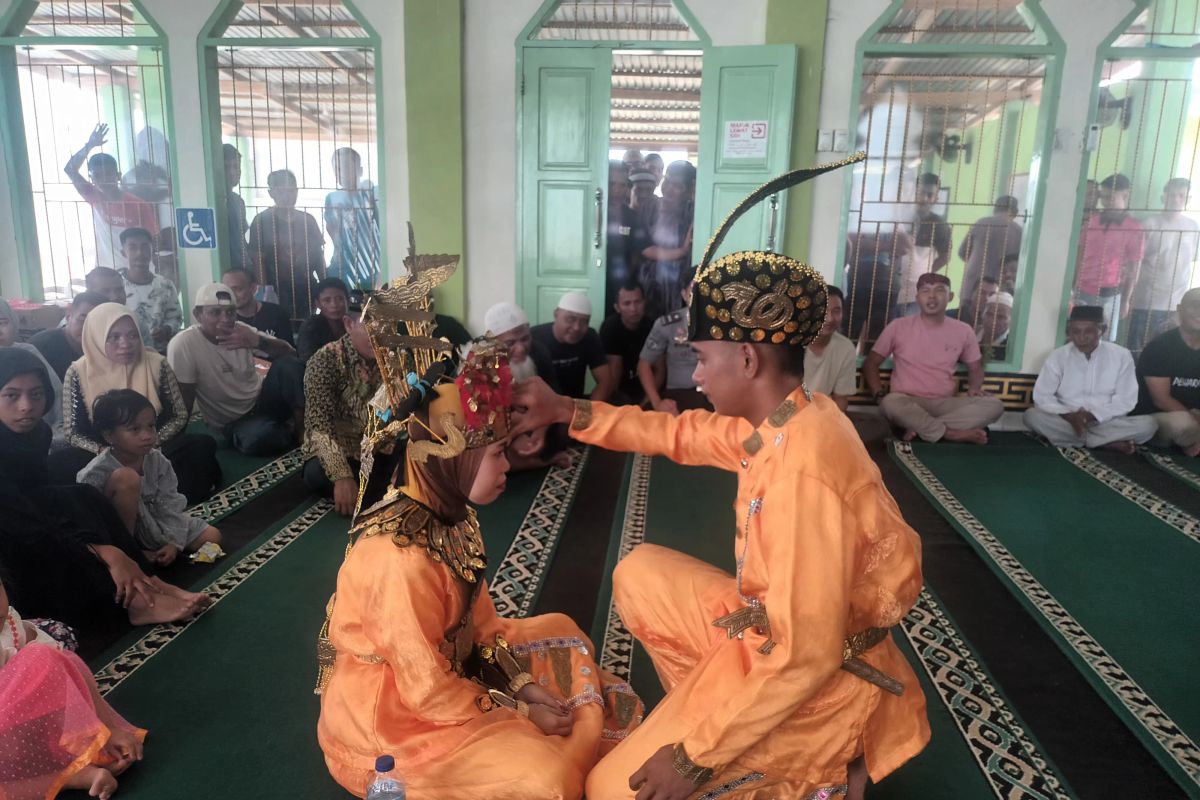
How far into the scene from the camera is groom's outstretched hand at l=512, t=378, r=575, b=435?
1.98 m

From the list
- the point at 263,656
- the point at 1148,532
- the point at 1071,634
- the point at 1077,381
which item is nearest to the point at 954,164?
the point at 1077,381

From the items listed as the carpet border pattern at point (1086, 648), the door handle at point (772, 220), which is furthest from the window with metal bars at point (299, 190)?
the carpet border pattern at point (1086, 648)

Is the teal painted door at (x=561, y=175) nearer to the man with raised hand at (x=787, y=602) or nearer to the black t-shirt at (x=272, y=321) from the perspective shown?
the black t-shirt at (x=272, y=321)

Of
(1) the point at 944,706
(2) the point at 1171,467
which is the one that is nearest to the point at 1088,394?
(2) the point at 1171,467

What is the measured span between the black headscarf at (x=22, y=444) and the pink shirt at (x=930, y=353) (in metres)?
4.77

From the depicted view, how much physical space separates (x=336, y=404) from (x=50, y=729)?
90.2 inches

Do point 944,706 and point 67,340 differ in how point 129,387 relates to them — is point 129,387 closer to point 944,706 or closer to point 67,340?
point 67,340

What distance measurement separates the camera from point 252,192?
657cm

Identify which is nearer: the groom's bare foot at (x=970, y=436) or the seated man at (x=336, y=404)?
the seated man at (x=336, y=404)

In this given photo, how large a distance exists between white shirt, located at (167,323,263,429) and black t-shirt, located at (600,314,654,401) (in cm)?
234

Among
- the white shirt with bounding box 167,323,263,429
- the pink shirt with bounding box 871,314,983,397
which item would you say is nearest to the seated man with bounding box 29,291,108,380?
the white shirt with bounding box 167,323,263,429

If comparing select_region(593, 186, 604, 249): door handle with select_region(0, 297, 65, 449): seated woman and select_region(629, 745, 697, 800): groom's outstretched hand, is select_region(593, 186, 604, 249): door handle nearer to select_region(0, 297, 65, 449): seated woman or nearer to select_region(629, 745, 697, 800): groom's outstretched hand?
select_region(0, 297, 65, 449): seated woman

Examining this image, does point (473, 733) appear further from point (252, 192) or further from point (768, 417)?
point (252, 192)

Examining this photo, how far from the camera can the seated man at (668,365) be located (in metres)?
5.60
